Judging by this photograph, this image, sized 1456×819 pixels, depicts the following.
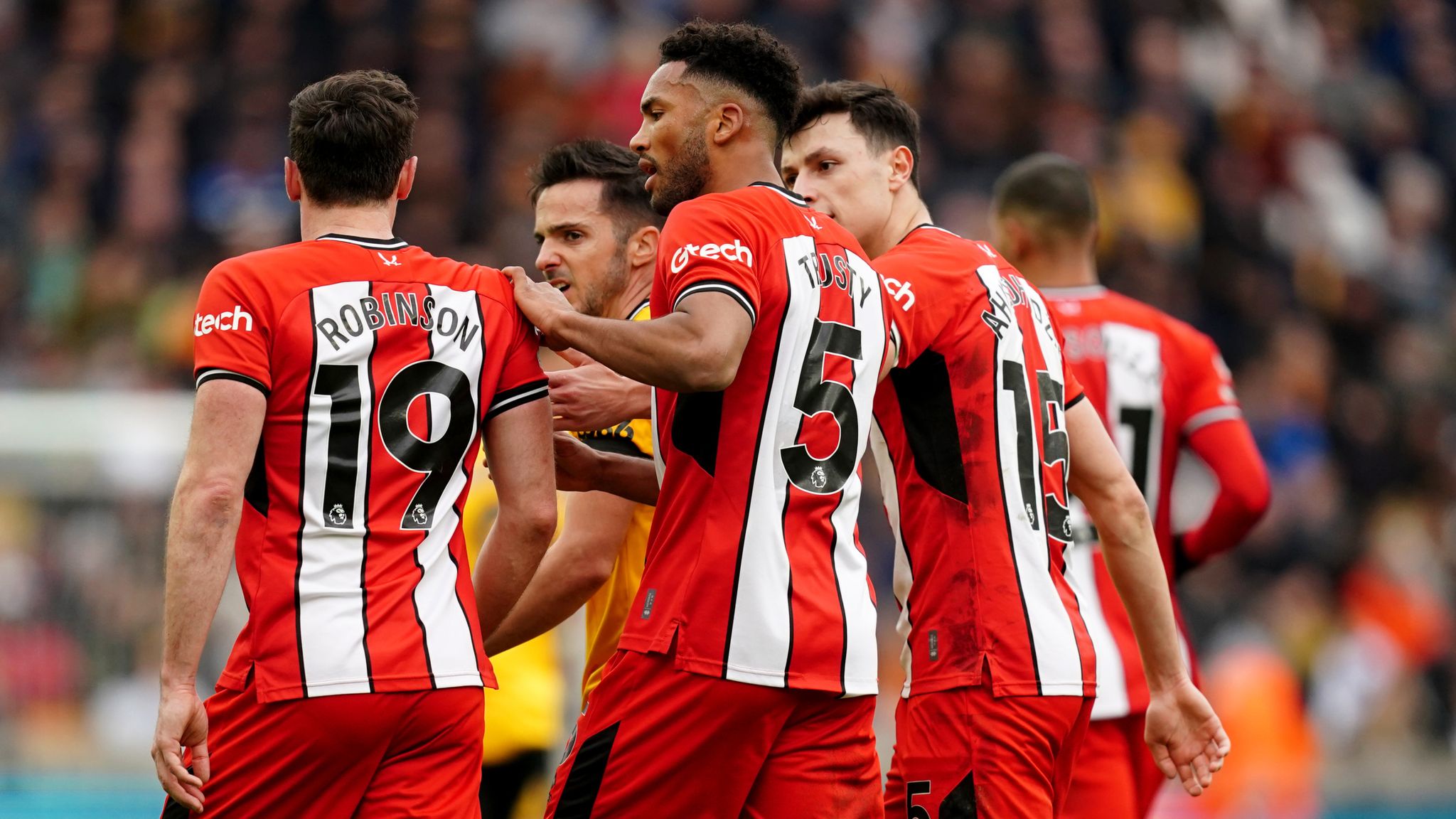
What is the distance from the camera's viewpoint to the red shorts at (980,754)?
5027 mm

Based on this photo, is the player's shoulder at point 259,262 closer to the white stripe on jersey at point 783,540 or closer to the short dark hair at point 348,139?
the short dark hair at point 348,139

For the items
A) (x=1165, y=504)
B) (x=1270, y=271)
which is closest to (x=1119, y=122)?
(x=1270, y=271)

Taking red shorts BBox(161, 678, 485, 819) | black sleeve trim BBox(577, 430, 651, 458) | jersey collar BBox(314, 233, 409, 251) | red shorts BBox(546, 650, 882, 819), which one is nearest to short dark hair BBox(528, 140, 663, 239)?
black sleeve trim BBox(577, 430, 651, 458)

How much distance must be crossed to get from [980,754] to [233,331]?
2382mm

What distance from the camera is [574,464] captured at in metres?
5.35

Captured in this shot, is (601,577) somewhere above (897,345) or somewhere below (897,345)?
below

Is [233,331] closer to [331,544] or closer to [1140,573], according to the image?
[331,544]

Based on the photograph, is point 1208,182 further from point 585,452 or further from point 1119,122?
point 585,452

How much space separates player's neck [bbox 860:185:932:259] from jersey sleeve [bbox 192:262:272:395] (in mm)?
2050

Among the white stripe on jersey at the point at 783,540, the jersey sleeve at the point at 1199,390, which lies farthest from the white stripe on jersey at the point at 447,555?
the jersey sleeve at the point at 1199,390

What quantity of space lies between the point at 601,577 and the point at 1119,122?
14.9 m

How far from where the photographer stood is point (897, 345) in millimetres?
5160

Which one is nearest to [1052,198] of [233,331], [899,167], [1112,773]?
[899,167]

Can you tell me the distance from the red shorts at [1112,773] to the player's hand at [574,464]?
2.15 meters
